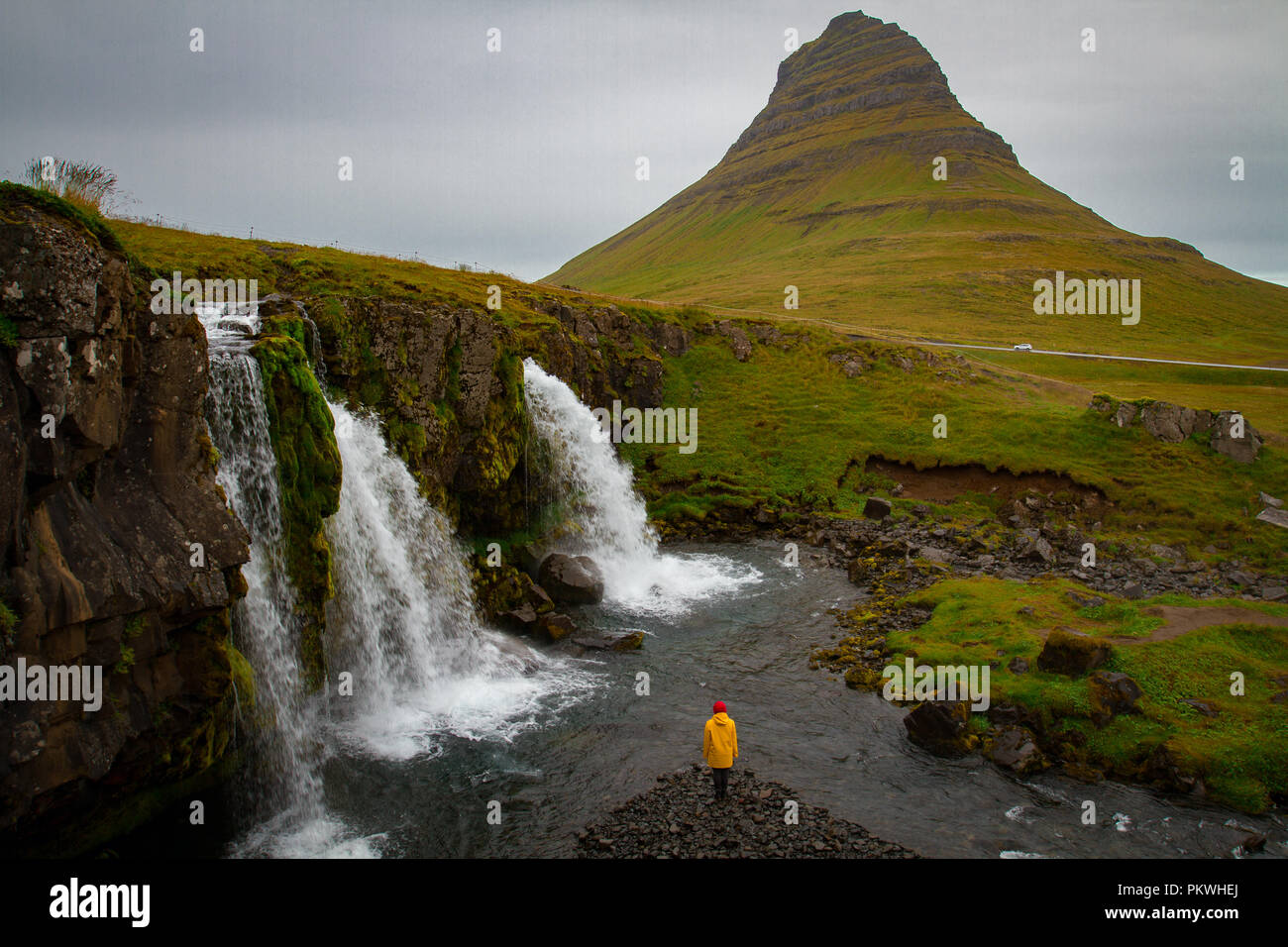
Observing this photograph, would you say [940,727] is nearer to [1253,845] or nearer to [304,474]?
[1253,845]

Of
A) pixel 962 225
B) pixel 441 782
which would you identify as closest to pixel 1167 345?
pixel 962 225

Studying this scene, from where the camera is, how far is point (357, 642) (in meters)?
25.0

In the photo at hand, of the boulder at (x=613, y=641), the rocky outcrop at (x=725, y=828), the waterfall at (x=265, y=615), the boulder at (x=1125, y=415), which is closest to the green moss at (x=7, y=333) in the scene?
the waterfall at (x=265, y=615)

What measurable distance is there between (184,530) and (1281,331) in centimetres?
14492

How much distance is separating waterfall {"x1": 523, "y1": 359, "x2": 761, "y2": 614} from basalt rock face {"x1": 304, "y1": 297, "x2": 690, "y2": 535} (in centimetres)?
241

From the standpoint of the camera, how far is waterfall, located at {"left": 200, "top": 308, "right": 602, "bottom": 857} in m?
19.7

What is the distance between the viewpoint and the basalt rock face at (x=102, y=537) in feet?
45.1

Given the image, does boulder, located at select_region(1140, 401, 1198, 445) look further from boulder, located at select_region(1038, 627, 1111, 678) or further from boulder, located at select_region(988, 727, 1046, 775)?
boulder, located at select_region(988, 727, 1046, 775)

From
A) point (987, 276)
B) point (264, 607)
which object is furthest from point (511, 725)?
point (987, 276)

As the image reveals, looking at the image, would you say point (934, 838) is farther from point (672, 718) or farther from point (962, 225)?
point (962, 225)

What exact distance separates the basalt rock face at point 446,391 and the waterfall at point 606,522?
2.41 meters

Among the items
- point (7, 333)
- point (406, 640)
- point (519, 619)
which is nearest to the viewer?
point (7, 333)

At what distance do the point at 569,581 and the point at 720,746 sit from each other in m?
16.9
